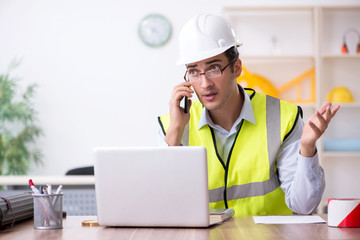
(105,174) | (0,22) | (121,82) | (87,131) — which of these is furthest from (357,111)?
(105,174)

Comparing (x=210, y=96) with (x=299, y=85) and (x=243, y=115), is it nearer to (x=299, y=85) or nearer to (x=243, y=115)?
(x=243, y=115)

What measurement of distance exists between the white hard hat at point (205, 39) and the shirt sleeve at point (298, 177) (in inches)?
18.0

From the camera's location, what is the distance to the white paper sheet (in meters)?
1.77

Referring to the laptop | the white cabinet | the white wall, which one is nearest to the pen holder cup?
the laptop

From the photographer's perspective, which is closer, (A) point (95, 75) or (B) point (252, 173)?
(B) point (252, 173)

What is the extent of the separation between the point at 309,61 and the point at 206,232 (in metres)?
3.86

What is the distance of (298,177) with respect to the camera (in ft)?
6.48

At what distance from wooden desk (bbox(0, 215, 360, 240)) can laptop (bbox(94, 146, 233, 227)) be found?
0.04 m

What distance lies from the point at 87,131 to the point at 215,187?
3247 mm

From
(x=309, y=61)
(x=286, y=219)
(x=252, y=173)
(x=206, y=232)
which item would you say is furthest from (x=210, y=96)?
(x=309, y=61)

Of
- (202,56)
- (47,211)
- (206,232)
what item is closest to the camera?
(206,232)

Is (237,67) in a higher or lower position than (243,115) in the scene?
higher

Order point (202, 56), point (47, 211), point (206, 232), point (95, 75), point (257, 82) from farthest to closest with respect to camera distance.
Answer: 1. point (95, 75)
2. point (257, 82)
3. point (202, 56)
4. point (47, 211)
5. point (206, 232)

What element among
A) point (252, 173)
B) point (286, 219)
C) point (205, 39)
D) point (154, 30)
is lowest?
point (286, 219)
